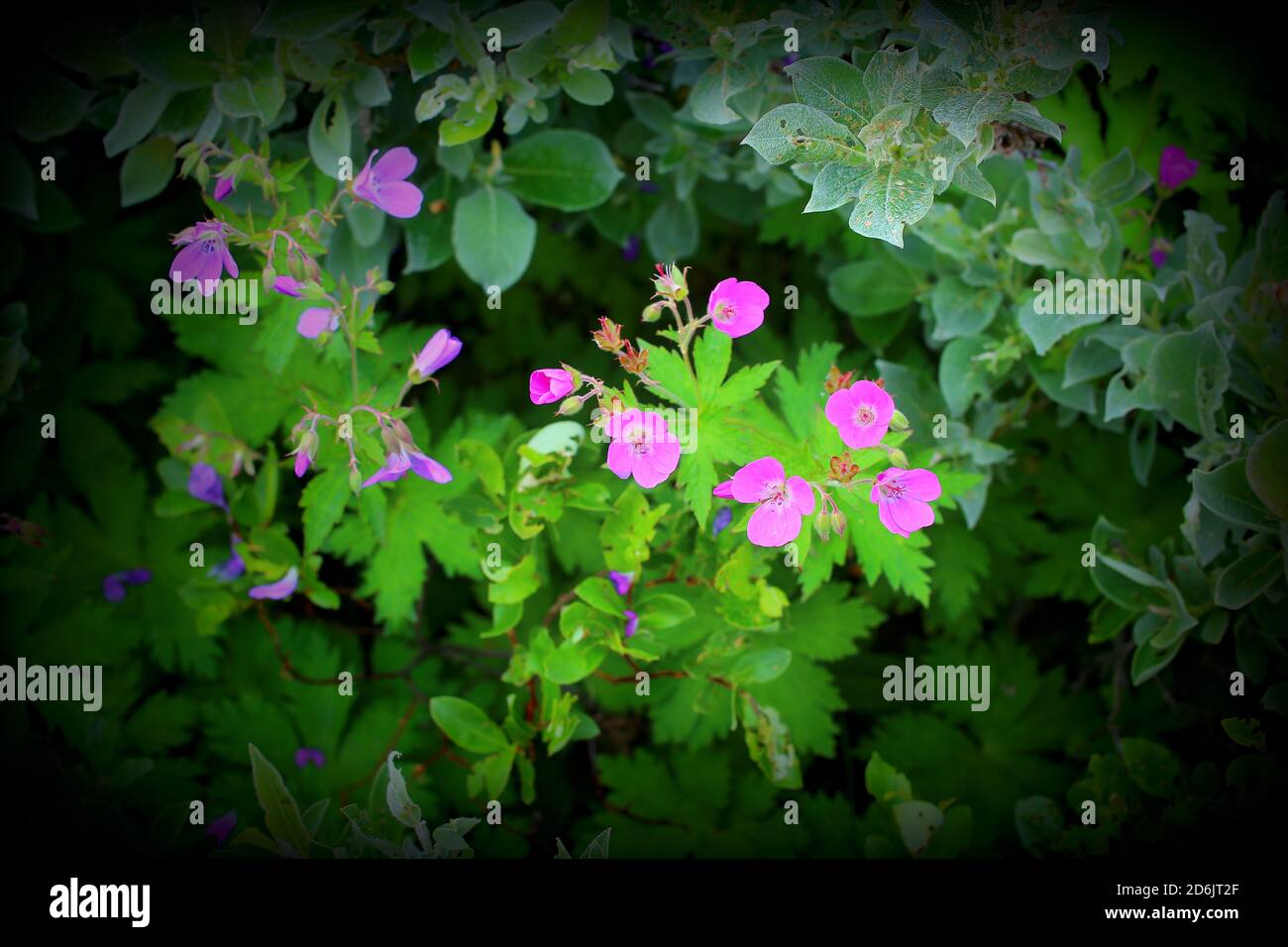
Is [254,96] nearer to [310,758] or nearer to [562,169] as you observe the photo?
[562,169]

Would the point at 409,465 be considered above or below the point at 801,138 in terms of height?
below

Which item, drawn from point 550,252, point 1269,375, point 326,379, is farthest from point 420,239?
point 1269,375

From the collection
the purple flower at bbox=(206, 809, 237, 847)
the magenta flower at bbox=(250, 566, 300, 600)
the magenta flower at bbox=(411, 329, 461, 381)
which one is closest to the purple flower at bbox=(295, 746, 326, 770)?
the purple flower at bbox=(206, 809, 237, 847)

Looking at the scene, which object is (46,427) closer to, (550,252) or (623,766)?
(550,252)

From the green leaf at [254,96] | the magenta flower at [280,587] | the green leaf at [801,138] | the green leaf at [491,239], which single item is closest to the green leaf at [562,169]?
the green leaf at [491,239]

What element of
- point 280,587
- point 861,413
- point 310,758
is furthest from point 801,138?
point 310,758

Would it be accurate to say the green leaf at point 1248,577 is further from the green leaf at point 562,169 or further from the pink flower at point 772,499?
the green leaf at point 562,169

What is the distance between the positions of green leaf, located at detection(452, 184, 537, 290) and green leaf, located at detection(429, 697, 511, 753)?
0.66 metres

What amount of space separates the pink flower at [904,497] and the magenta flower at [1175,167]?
0.84m

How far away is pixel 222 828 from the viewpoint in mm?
1567

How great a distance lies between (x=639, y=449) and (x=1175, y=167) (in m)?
1.10

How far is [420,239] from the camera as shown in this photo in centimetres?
165

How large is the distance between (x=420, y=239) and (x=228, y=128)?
0.33 metres

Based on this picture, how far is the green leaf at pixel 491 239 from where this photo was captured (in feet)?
5.19
